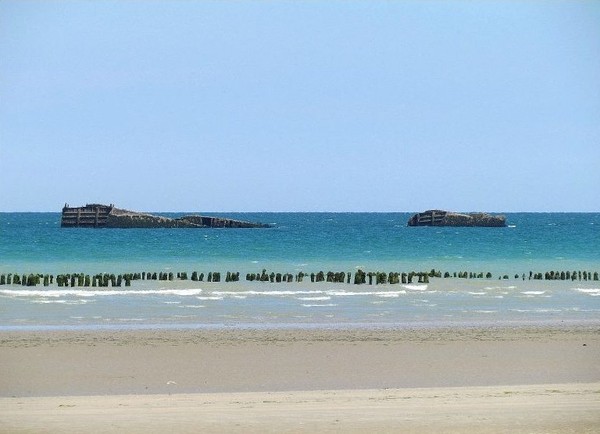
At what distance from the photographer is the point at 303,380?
14016mm

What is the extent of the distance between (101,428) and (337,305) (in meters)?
15.7

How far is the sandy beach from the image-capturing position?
10.6 meters

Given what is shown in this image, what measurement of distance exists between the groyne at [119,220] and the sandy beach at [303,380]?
8820 cm

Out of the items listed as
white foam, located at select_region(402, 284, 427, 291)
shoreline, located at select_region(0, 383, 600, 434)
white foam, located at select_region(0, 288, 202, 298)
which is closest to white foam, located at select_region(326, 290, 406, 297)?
white foam, located at select_region(402, 284, 427, 291)

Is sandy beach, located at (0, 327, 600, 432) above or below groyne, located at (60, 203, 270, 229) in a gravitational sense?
below

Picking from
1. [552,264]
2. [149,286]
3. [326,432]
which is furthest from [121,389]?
[552,264]

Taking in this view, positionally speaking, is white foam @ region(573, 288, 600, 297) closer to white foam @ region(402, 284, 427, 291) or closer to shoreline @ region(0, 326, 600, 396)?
white foam @ region(402, 284, 427, 291)

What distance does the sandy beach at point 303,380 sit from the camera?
34.8 ft

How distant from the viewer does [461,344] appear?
17.7m

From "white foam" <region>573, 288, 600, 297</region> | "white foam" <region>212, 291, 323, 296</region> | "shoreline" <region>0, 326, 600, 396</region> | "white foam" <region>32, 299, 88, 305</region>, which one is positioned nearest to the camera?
"shoreline" <region>0, 326, 600, 396</region>

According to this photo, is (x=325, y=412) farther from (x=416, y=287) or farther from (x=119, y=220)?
(x=119, y=220)

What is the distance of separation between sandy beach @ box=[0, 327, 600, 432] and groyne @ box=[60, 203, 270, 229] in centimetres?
8820

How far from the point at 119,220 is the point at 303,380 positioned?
9580 centimetres

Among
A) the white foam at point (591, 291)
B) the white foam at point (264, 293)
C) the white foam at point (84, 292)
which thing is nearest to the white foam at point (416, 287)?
the white foam at point (264, 293)
